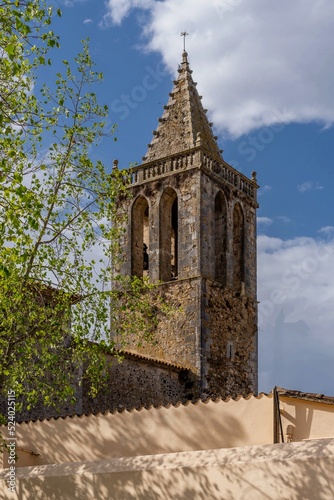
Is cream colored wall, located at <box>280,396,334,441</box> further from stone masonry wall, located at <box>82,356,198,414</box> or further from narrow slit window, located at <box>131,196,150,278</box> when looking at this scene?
narrow slit window, located at <box>131,196,150,278</box>

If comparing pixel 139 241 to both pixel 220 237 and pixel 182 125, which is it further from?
pixel 182 125

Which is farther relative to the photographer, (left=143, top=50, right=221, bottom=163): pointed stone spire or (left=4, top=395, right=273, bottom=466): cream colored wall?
(left=143, top=50, right=221, bottom=163): pointed stone spire

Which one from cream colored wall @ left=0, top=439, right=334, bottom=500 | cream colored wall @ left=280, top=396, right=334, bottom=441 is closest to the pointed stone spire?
cream colored wall @ left=0, top=439, right=334, bottom=500

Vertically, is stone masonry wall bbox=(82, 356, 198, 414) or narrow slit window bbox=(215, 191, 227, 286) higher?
narrow slit window bbox=(215, 191, 227, 286)

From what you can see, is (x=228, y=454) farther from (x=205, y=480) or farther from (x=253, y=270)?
(x=253, y=270)

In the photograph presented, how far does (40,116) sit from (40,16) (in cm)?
151

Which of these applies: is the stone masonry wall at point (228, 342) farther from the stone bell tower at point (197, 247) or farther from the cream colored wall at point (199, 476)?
the cream colored wall at point (199, 476)

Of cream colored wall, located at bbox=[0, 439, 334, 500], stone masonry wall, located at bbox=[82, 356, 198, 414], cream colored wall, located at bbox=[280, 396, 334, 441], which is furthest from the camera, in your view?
stone masonry wall, located at bbox=[82, 356, 198, 414]

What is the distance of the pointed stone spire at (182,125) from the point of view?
98.0ft

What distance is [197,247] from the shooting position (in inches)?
1109

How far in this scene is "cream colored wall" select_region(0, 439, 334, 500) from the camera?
11.3 meters

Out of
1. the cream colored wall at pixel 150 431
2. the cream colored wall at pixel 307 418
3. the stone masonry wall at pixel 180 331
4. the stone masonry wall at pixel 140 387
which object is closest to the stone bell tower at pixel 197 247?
the stone masonry wall at pixel 180 331

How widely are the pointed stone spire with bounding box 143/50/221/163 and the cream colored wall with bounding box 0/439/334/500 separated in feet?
55.4

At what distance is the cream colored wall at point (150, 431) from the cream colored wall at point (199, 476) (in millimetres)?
687
